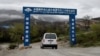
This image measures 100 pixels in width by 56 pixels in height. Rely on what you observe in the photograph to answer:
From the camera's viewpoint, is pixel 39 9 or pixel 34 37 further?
pixel 34 37

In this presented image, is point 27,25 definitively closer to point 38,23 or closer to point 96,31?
point 96,31

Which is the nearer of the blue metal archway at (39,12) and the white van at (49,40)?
the white van at (49,40)

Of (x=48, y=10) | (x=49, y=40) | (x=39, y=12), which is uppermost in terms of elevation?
(x=48, y=10)

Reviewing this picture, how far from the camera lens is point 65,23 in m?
107

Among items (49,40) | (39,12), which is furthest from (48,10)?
(49,40)

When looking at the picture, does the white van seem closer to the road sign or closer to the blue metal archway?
the blue metal archway

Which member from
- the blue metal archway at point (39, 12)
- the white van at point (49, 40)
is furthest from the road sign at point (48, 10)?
the white van at point (49, 40)

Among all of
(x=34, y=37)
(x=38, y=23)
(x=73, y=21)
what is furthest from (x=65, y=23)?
(x=73, y=21)

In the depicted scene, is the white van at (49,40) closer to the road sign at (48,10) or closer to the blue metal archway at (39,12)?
the blue metal archway at (39,12)

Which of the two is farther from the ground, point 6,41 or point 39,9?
point 39,9

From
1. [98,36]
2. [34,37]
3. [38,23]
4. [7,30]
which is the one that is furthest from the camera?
[38,23]

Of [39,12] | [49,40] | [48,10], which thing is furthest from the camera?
[48,10]

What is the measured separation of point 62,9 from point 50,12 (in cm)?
176

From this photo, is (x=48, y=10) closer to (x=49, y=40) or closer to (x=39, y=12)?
(x=39, y=12)
